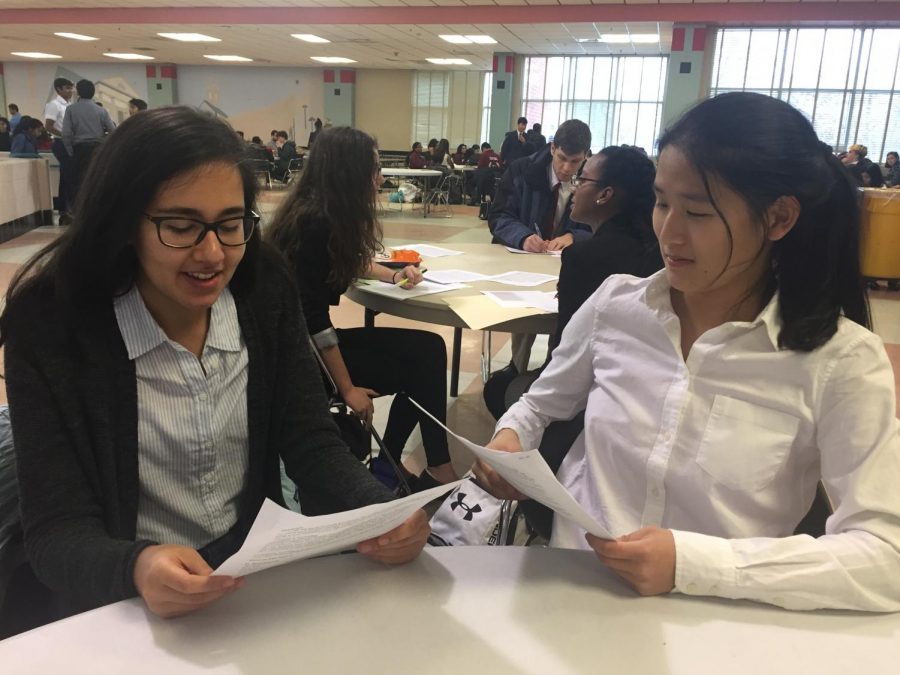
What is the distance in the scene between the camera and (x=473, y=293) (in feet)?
7.70

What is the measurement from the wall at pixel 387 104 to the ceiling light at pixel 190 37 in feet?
16.0

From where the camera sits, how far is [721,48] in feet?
39.2

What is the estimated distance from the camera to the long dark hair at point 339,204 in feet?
7.08

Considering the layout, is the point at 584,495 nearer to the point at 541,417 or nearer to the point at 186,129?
the point at 541,417

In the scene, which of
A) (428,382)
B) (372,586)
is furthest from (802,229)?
(428,382)

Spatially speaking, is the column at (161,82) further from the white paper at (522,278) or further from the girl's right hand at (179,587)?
the girl's right hand at (179,587)

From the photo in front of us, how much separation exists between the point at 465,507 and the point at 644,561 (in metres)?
0.90

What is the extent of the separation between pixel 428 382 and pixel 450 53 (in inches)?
544

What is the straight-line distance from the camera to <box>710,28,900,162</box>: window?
12.1 meters

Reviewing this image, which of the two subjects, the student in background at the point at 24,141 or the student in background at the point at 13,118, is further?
the student in background at the point at 13,118

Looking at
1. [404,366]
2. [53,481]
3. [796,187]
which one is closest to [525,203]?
[404,366]

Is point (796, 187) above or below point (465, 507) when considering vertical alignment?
above

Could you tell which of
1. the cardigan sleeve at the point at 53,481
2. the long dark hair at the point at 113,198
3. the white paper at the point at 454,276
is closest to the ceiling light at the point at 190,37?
the white paper at the point at 454,276

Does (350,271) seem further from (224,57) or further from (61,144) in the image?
(224,57)
